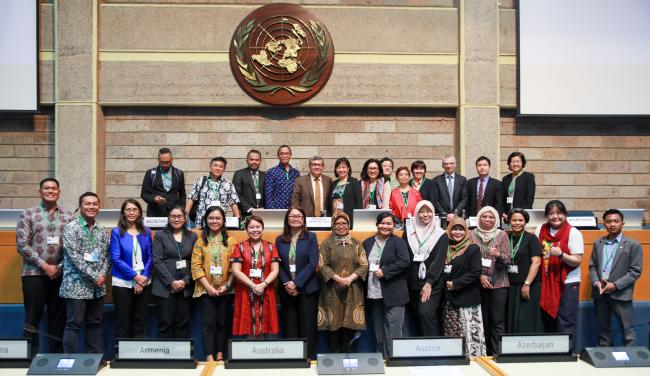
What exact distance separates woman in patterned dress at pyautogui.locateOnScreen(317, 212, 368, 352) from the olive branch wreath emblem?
4.18 metres

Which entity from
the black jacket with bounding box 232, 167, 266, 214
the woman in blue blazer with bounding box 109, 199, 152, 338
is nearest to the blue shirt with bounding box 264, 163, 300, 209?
the black jacket with bounding box 232, 167, 266, 214

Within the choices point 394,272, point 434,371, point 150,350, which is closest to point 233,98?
point 394,272

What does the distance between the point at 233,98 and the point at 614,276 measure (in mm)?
5660

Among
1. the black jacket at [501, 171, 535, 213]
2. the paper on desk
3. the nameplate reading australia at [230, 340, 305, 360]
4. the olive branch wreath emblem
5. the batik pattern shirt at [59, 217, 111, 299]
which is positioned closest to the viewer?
the paper on desk

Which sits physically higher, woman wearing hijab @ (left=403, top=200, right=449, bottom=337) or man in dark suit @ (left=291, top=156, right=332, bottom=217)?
man in dark suit @ (left=291, top=156, right=332, bottom=217)

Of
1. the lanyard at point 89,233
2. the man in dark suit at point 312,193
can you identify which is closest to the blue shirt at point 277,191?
the man in dark suit at point 312,193

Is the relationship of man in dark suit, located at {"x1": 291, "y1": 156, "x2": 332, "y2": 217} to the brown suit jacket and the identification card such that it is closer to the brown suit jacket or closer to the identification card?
the brown suit jacket

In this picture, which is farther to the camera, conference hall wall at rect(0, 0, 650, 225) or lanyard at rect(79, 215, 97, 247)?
conference hall wall at rect(0, 0, 650, 225)

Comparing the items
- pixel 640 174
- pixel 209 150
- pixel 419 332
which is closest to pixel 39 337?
pixel 419 332

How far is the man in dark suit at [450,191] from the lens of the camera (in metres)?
6.38

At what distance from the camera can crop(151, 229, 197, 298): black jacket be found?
4746 millimetres

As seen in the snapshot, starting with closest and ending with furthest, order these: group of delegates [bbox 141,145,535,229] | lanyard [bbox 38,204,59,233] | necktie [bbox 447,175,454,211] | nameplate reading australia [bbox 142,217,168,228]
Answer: lanyard [bbox 38,204,59,233] → nameplate reading australia [bbox 142,217,168,228] → group of delegates [bbox 141,145,535,229] → necktie [bbox 447,175,454,211]

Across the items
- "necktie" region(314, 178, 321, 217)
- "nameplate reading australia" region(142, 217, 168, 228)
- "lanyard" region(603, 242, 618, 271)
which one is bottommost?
"lanyard" region(603, 242, 618, 271)

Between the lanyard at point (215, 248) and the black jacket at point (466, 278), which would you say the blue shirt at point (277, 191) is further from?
the black jacket at point (466, 278)
